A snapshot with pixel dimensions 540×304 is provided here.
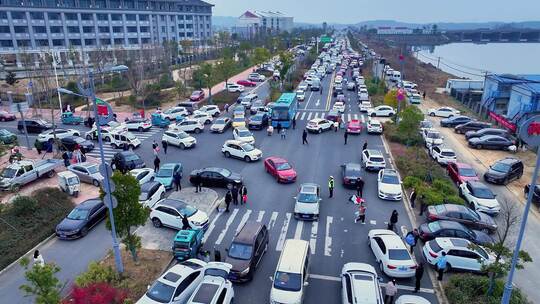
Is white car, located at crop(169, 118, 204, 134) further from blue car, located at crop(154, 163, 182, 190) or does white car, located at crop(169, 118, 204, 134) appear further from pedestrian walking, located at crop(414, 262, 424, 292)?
pedestrian walking, located at crop(414, 262, 424, 292)

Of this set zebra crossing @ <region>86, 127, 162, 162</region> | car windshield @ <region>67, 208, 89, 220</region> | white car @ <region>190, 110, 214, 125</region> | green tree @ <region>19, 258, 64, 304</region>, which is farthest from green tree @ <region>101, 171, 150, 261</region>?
white car @ <region>190, 110, 214, 125</region>

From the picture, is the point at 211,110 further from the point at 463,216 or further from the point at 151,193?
the point at 463,216

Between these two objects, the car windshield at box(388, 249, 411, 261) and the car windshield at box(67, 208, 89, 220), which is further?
the car windshield at box(67, 208, 89, 220)

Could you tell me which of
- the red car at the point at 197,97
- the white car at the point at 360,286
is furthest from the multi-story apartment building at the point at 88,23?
the white car at the point at 360,286

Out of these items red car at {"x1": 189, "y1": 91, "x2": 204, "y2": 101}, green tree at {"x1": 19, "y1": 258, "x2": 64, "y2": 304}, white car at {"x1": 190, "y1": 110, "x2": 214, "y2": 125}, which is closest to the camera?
green tree at {"x1": 19, "y1": 258, "x2": 64, "y2": 304}

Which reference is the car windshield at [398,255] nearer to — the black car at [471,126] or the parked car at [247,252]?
the parked car at [247,252]

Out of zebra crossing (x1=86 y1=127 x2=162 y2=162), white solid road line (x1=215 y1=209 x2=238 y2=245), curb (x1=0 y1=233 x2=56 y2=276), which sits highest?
zebra crossing (x1=86 y1=127 x2=162 y2=162)

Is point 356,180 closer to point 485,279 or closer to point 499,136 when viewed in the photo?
point 485,279

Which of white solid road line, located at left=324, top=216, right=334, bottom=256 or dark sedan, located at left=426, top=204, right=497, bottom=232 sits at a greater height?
dark sedan, located at left=426, top=204, right=497, bottom=232
